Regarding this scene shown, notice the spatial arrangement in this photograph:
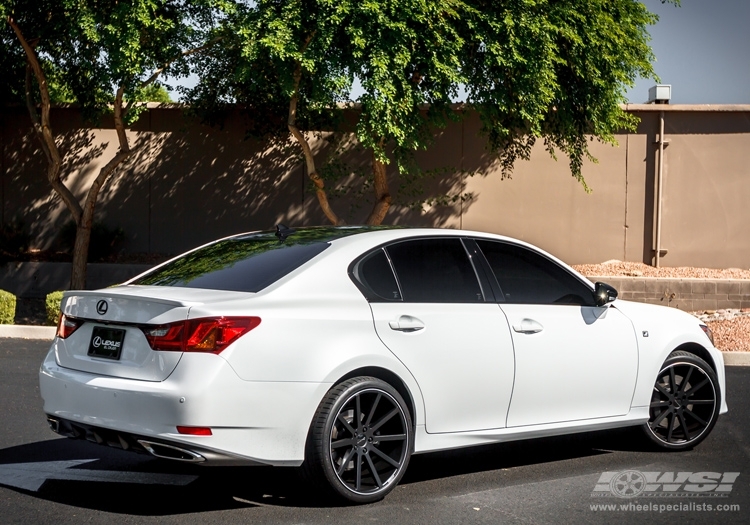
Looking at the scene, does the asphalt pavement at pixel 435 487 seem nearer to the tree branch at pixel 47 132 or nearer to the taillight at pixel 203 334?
the taillight at pixel 203 334

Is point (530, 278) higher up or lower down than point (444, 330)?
higher up

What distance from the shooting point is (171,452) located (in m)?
5.40

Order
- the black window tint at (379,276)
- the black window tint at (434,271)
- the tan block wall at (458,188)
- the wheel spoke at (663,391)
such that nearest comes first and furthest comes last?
1. the black window tint at (379,276)
2. the black window tint at (434,271)
3. the wheel spoke at (663,391)
4. the tan block wall at (458,188)

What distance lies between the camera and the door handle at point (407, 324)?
19.8 ft

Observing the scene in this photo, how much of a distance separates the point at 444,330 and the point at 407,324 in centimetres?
29

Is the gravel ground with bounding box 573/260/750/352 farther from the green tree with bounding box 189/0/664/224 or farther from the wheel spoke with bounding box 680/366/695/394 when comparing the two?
the wheel spoke with bounding box 680/366/695/394

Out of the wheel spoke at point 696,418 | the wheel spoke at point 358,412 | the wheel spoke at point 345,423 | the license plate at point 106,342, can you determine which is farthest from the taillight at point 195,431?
the wheel spoke at point 696,418

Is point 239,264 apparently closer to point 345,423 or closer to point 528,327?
point 345,423

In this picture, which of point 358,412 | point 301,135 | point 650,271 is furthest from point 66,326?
point 650,271

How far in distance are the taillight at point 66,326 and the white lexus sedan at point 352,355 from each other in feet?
0.04

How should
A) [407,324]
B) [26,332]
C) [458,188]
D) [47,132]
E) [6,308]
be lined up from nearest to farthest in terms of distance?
[407,324] < [26,332] < [6,308] < [47,132] < [458,188]

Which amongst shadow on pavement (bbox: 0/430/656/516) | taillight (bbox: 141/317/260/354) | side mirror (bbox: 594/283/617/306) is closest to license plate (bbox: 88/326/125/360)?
taillight (bbox: 141/317/260/354)

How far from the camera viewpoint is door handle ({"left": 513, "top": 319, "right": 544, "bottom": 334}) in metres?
6.64

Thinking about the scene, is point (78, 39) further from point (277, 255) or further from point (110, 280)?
point (277, 255)
